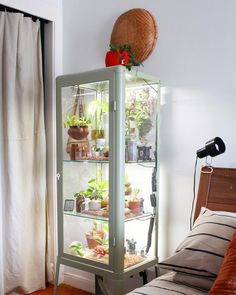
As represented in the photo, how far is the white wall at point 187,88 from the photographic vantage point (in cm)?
212

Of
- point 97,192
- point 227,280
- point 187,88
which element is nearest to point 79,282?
point 97,192

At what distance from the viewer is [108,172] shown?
6.81ft

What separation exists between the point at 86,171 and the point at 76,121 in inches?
13.7

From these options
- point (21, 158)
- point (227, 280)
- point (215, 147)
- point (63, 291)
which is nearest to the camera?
point (227, 280)

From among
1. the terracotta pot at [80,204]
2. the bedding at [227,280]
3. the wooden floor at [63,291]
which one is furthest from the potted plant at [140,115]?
the wooden floor at [63,291]

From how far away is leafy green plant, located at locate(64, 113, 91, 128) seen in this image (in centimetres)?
231

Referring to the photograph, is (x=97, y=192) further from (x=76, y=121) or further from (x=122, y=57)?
(x=122, y=57)

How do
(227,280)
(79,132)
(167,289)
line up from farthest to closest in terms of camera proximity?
1. (79,132)
2. (167,289)
3. (227,280)

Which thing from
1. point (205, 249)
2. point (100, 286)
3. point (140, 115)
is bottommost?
point (100, 286)

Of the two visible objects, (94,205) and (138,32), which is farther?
(138,32)

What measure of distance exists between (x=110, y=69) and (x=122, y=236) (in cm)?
99

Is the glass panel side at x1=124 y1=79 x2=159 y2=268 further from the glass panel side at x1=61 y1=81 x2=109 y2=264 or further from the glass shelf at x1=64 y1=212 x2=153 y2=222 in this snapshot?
the glass panel side at x1=61 y1=81 x2=109 y2=264

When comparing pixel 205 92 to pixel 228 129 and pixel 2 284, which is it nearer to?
pixel 228 129

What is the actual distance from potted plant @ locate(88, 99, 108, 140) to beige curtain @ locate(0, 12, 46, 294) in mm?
681
